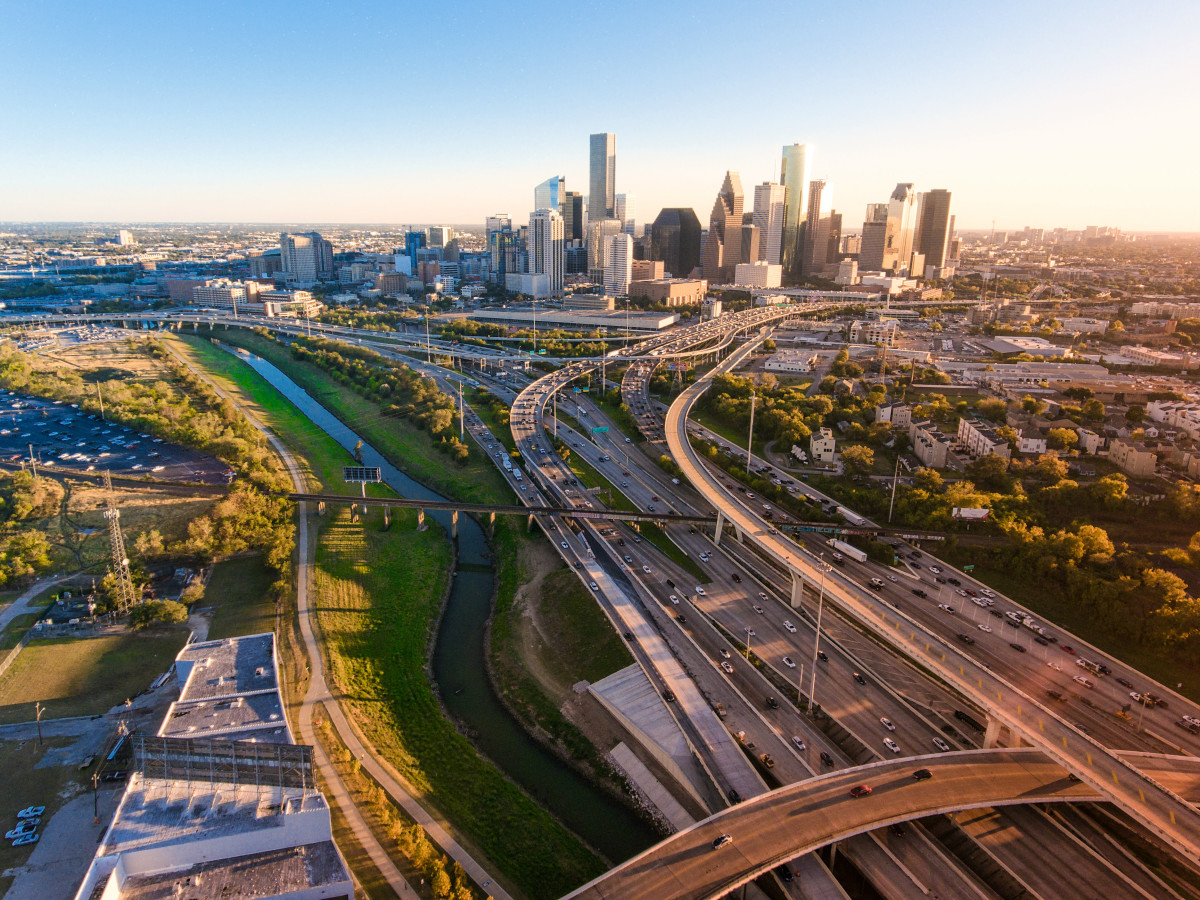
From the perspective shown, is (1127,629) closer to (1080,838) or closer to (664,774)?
(1080,838)

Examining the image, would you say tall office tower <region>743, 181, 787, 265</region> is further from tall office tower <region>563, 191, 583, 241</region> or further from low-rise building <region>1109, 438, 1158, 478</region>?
low-rise building <region>1109, 438, 1158, 478</region>

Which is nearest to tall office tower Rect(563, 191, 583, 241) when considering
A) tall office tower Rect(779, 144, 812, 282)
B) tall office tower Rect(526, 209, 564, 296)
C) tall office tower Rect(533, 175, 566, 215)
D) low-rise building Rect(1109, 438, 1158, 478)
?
tall office tower Rect(533, 175, 566, 215)

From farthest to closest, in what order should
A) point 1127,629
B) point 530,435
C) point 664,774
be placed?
point 530,435 → point 1127,629 → point 664,774

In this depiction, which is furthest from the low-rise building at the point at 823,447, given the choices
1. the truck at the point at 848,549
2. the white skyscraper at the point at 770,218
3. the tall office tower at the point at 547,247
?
the white skyscraper at the point at 770,218

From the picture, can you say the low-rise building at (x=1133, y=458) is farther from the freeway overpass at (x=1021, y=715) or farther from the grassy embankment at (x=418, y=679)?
the grassy embankment at (x=418, y=679)

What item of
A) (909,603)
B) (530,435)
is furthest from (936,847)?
(530,435)

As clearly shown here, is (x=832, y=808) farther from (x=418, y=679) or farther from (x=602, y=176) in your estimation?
(x=602, y=176)
